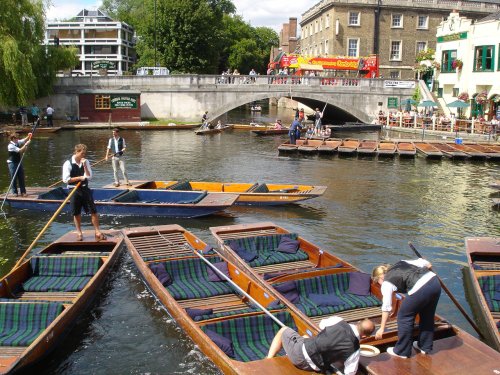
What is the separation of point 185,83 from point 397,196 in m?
A: 26.3

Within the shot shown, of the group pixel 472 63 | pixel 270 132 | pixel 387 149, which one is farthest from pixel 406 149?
pixel 472 63

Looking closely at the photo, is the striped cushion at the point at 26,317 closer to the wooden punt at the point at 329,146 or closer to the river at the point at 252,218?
the river at the point at 252,218

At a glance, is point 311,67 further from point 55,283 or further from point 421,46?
point 55,283

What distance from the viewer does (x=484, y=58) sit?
3516 cm

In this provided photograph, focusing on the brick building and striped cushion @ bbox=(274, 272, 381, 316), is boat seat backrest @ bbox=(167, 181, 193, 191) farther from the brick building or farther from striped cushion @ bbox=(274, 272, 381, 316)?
the brick building

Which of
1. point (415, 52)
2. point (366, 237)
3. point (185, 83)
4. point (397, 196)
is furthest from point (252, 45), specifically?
point (366, 237)

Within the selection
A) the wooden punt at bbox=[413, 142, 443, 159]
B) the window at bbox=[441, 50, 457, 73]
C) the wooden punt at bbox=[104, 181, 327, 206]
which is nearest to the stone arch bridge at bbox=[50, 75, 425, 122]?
the window at bbox=[441, 50, 457, 73]

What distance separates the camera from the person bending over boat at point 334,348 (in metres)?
6.04

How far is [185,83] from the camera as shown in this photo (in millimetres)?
41938

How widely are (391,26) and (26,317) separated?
50769 mm

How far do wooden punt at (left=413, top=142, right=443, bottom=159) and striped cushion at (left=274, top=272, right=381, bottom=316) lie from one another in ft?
64.1

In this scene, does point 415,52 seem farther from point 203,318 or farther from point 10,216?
point 203,318

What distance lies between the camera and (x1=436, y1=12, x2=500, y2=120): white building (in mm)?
34375

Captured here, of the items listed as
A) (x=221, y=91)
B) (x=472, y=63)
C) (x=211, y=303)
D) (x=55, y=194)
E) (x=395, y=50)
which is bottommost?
(x=211, y=303)
